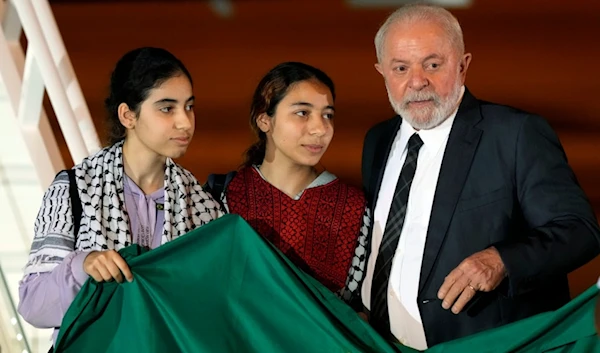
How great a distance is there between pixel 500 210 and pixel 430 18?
507 millimetres

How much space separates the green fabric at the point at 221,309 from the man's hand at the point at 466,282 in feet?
0.36

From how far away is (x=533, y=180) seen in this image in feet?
8.44

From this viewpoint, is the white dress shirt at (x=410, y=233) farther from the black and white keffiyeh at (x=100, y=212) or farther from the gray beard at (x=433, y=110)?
the black and white keffiyeh at (x=100, y=212)

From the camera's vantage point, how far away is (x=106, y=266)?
235cm

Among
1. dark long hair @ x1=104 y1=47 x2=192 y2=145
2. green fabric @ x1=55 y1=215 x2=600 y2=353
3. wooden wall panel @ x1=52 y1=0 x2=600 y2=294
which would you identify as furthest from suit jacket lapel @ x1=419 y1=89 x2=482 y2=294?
wooden wall panel @ x1=52 y1=0 x2=600 y2=294

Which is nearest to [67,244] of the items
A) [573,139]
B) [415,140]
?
[415,140]

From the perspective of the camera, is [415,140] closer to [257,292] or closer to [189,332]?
[257,292]

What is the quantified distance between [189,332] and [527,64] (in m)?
3.29

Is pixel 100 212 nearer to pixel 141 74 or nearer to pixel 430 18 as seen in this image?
pixel 141 74

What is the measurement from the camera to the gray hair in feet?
8.89

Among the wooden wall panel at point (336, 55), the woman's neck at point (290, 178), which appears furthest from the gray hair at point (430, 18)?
the wooden wall panel at point (336, 55)

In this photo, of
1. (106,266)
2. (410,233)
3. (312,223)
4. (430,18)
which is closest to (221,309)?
(106,266)

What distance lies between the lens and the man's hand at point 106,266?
2350 millimetres

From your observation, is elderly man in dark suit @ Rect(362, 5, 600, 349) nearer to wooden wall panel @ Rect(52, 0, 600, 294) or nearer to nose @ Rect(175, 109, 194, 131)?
nose @ Rect(175, 109, 194, 131)
